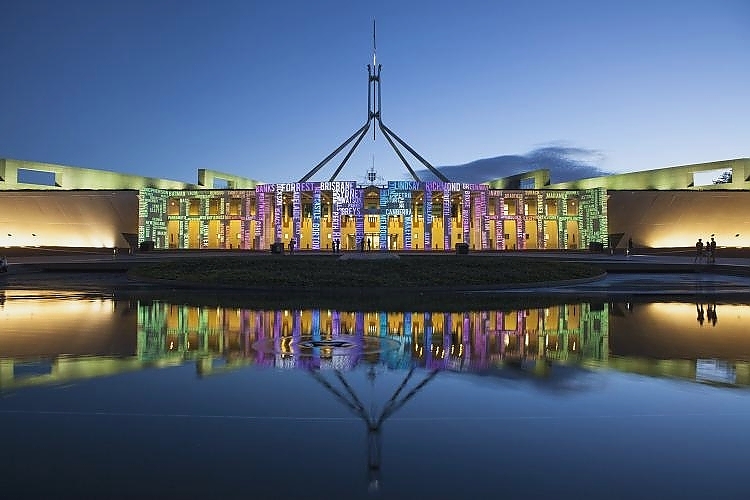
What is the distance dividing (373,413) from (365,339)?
406cm

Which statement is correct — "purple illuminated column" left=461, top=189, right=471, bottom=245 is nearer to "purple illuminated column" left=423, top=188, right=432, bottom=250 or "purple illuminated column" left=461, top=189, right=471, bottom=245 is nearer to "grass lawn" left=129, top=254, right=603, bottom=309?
"purple illuminated column" left=423, top=188, right=432, bottom=250

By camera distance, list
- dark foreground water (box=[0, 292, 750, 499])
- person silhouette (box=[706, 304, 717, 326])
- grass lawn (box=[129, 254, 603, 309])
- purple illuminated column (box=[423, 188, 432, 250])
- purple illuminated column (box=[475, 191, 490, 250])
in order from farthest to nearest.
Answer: purple illuminated column (box=[475, 191, 490, 250]) < purple illuminated column (box=[423, 188, 432, 250]) < grass lawn (box=[129, 254, 603, 309]) < person silhouette (box=[706, 304, 717, 326]) < dark foreground water (box=[0, 292, 750, 499])

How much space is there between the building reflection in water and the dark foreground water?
0.22ft

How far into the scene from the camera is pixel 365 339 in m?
9.32

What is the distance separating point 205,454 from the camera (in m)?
4.14

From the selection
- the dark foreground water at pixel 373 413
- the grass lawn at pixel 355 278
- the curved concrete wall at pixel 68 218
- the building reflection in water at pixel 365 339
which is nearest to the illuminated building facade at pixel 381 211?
the curved concrete wall at pixel 68 218

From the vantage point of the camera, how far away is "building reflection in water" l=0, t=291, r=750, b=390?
7.29 meters

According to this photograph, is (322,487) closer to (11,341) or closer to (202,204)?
(11,341)

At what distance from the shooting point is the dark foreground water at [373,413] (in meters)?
3.72

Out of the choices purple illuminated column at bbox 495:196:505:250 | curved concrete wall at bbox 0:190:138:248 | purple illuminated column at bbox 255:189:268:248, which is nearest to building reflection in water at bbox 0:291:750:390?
purple illuminated column at bbox 255:189:268:248

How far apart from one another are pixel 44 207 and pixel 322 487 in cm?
5430

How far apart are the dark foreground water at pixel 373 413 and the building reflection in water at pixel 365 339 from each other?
67 mm

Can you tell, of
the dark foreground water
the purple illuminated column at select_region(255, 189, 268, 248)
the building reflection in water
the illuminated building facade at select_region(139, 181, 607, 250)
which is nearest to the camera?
the dark foreground water

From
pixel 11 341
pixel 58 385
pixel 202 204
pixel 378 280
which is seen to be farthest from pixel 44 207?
pixel 58 385
